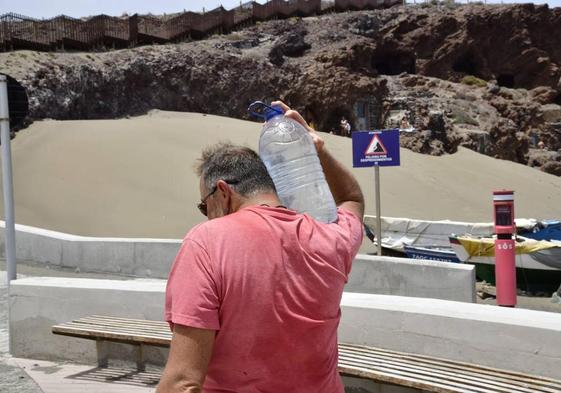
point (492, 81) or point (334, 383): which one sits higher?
point (492, 81)

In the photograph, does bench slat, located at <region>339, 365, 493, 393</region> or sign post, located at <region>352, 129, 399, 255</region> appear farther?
sign post, located at <region>352, 129, 399, 255</region>

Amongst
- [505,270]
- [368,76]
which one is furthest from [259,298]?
[368,76]

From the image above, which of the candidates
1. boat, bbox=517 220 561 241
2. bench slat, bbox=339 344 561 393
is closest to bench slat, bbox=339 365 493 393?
bench slat, bbox=339 344 561 393

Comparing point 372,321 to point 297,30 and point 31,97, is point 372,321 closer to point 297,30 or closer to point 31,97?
point 31,97

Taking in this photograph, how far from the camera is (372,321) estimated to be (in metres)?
4.76

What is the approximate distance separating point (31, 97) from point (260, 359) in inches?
998

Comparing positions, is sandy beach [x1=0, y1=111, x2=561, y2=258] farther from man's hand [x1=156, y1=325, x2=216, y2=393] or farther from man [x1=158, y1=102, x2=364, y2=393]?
man's hand [x1=156, y1=325, x2=216, y2=393]

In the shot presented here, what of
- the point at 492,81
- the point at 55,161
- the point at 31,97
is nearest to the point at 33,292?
the point at 55,161

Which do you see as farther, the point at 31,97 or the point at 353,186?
the point at 31,97

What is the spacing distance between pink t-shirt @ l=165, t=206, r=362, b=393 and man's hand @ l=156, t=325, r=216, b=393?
0.03 m

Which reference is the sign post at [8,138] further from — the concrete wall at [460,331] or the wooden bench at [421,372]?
the concrete wall at [460,331]

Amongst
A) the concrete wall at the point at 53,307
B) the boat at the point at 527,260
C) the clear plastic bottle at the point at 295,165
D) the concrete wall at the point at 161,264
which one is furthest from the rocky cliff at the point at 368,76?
the clear plastic bottle at the point at 295,165

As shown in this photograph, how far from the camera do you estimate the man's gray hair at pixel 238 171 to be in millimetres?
2119

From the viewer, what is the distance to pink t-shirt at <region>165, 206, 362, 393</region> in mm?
1875
